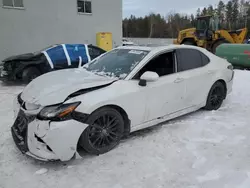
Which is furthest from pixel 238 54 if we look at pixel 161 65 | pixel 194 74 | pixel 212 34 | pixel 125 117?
pixel 125 117

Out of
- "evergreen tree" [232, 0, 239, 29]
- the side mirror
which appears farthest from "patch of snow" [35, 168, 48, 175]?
"evergreen tree" [232, 0, 239, 29]

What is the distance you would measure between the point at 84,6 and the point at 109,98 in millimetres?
12991

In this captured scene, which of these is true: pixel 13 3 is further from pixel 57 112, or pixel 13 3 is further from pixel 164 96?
pixel 57 112

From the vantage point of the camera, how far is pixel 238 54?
11.4 meters

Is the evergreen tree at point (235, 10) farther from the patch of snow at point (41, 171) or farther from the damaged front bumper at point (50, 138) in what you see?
the patch of snow at point (41, 171)

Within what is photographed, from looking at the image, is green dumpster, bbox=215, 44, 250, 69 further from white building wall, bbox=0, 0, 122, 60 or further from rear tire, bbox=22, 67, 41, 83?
rear tire, bbox=22, 67, 41, 83

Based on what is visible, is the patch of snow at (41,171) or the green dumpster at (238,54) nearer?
the patch of snow at (41,171)

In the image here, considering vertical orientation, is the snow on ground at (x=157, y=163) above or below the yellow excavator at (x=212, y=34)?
below

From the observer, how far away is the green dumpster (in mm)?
11141

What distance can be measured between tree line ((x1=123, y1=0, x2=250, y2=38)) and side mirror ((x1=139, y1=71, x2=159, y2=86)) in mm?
52101

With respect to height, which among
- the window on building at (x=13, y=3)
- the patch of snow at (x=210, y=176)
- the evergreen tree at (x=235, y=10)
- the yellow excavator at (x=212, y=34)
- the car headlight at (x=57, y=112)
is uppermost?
the evergreen tree at (x=235, y=10)

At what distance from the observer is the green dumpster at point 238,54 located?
36.6 ft

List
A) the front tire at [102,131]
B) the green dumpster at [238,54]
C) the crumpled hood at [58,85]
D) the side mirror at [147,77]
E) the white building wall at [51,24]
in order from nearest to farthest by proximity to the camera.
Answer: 1. the crumpled hood at [58,85]
2. the front tire at [102,131]
3. the side mirror at [147,77]
4. the green dumpster at [238,54]
5. the white building wall at [51,24]

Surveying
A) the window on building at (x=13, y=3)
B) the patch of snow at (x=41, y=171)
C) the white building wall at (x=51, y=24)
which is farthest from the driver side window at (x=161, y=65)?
the window on building at (x=13, y=3)
